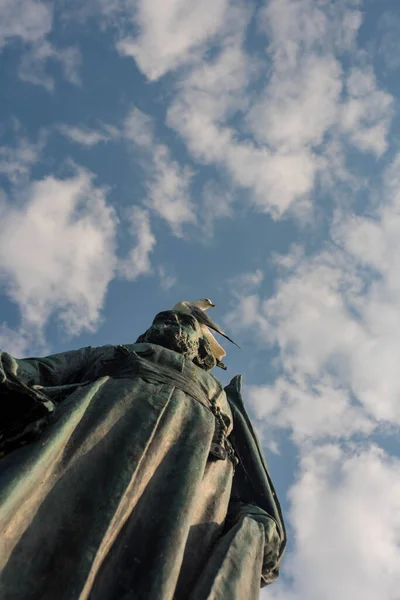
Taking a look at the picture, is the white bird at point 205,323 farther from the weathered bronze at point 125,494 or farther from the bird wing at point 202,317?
the weathered bronze at point 125,494

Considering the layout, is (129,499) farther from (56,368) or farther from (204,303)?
(204,303)

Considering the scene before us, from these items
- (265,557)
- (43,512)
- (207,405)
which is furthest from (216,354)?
(43,512)

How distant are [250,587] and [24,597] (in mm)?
2180

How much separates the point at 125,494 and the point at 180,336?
3995 millimetres

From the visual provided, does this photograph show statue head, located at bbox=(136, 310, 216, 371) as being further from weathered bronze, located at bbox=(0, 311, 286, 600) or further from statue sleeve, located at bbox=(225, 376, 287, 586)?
weathered bronze, located at bbox=(0, 311, 286, 600)

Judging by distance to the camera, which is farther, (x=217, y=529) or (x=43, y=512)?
(x=217, y=529)

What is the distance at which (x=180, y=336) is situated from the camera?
935 centimetres

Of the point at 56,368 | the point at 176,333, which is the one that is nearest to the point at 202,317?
the point at 176,333

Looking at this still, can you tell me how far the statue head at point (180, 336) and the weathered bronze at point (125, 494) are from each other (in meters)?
1.02

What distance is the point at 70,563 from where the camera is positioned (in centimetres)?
485

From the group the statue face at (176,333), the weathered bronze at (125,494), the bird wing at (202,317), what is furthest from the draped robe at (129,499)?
the bird wing at (202,317)

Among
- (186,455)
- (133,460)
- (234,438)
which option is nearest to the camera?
(133,460)

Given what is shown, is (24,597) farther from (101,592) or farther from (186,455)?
(186,455)

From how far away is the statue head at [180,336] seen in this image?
928 cm
